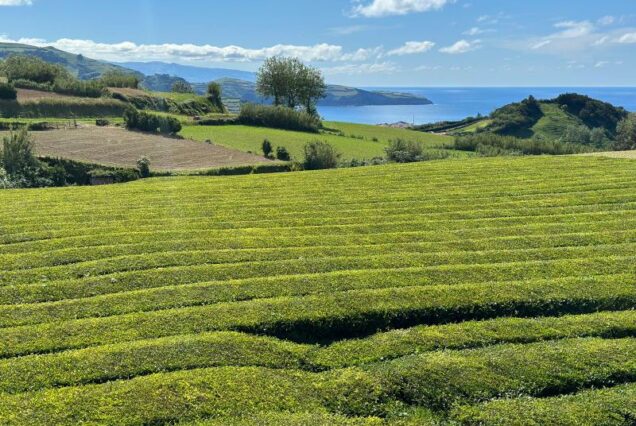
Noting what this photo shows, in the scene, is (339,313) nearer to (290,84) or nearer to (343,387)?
(343,387)

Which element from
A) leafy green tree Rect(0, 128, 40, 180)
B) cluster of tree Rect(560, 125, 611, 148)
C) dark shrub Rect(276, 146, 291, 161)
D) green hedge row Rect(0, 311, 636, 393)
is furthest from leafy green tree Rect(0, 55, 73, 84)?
cluster of tree Rect(560, 125, 611, 148)

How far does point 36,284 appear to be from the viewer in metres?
12.9

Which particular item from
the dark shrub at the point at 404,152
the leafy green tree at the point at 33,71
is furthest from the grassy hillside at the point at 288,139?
the leafy green tree at the point at 33,71

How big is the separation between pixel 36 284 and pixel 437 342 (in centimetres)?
1026

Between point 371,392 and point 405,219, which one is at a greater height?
point 405,219

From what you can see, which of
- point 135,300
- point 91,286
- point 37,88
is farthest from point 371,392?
point 37,88

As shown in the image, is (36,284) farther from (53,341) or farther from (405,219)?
(405,219)

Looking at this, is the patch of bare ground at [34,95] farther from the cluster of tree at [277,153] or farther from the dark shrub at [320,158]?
the dark shrub at [320,158]

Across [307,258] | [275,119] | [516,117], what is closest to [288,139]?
[275,119]

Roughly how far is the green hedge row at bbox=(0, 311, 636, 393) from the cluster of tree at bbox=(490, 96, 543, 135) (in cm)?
13417

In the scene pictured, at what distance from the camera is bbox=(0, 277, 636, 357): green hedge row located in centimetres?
1046

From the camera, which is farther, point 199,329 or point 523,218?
point 523,218

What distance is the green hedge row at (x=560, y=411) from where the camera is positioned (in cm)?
824

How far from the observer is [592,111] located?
6063 inches
